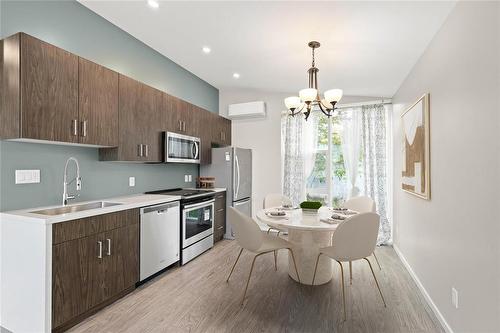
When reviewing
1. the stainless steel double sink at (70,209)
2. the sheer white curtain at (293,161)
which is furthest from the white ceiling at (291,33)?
the stainless steel double sink at (70,209)

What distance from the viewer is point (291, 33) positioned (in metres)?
2.69

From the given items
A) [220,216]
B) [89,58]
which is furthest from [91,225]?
[220,216]

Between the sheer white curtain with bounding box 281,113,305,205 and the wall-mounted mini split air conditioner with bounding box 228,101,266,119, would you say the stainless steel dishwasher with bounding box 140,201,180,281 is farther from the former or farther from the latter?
the wall-mounted mini split air conditioner with bounding box 228,101,266,119

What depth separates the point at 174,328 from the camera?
2.03m

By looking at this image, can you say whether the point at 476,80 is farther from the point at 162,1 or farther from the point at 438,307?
the point at 162,1

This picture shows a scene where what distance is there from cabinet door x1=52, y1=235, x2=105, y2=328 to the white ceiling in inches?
87.3

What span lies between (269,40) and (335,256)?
2.32 m

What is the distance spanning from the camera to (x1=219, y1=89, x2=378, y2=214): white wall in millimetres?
4914

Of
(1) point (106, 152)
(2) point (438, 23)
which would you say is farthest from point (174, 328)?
(2) point (438, 23)

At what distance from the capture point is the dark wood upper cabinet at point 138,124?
9.06 feet

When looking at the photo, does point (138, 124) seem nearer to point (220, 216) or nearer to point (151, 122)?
point (151, 122)

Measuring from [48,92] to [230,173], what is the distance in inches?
108

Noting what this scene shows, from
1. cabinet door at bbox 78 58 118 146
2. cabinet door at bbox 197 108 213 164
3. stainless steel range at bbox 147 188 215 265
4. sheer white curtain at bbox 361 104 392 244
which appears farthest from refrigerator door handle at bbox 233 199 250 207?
cabinet door at bbox 78 58 118 146

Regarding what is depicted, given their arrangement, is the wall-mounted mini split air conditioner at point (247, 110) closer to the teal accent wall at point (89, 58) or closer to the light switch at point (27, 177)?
the teal accent wall at point (89, 58)
